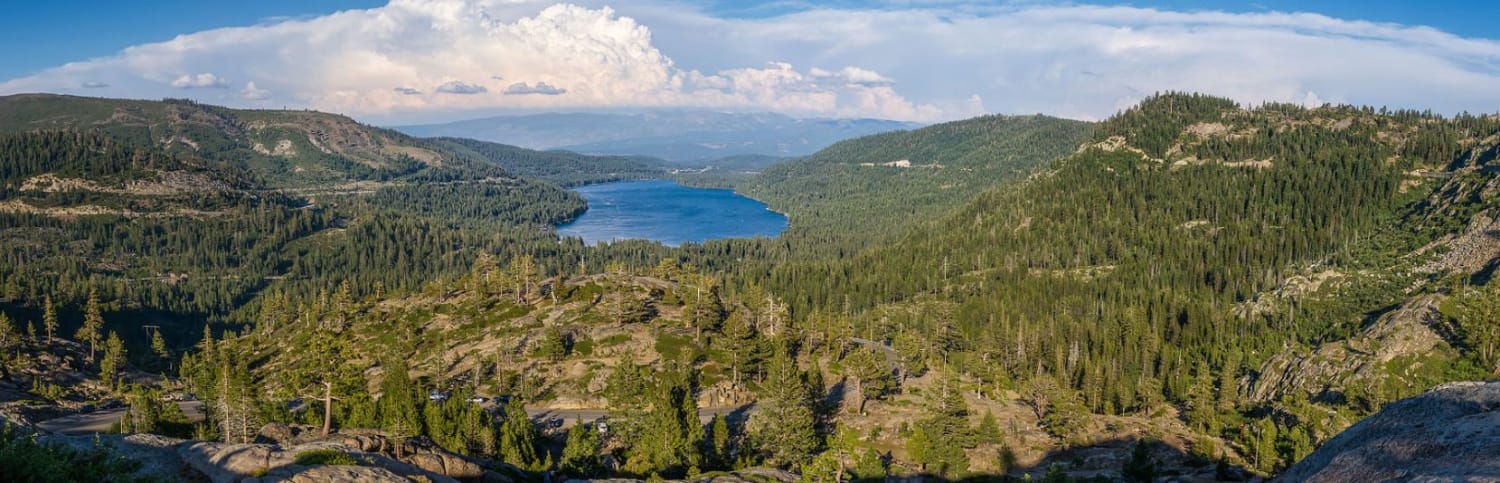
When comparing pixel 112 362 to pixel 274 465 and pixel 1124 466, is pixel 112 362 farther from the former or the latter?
pixel 1124 466

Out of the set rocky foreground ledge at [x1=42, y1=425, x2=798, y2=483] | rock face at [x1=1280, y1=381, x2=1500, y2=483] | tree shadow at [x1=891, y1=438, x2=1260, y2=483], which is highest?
rock face at [x1=1280, y1=381, x2=1500, y2=483]

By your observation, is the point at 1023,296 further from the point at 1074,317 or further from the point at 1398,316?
the point at 1398,316

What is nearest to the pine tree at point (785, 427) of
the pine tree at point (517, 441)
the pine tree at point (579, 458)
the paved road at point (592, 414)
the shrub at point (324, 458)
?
the paved road at point (592, 414)

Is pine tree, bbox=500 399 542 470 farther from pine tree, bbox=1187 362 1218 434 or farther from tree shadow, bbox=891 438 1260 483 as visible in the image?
pine tree, bbox=1187 362 1218 434

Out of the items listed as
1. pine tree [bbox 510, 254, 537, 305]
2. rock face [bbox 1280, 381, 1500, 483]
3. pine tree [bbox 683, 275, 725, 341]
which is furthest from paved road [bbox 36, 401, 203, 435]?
rock face [bbox 1280, 381, 1500, 483]

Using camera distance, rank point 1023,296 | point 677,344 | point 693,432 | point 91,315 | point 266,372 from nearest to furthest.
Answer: point 693,432
point 677,344
point 266,372
point 91,315
point 1023,296

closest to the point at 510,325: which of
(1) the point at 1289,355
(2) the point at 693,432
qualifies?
(2) the point at 693,432
